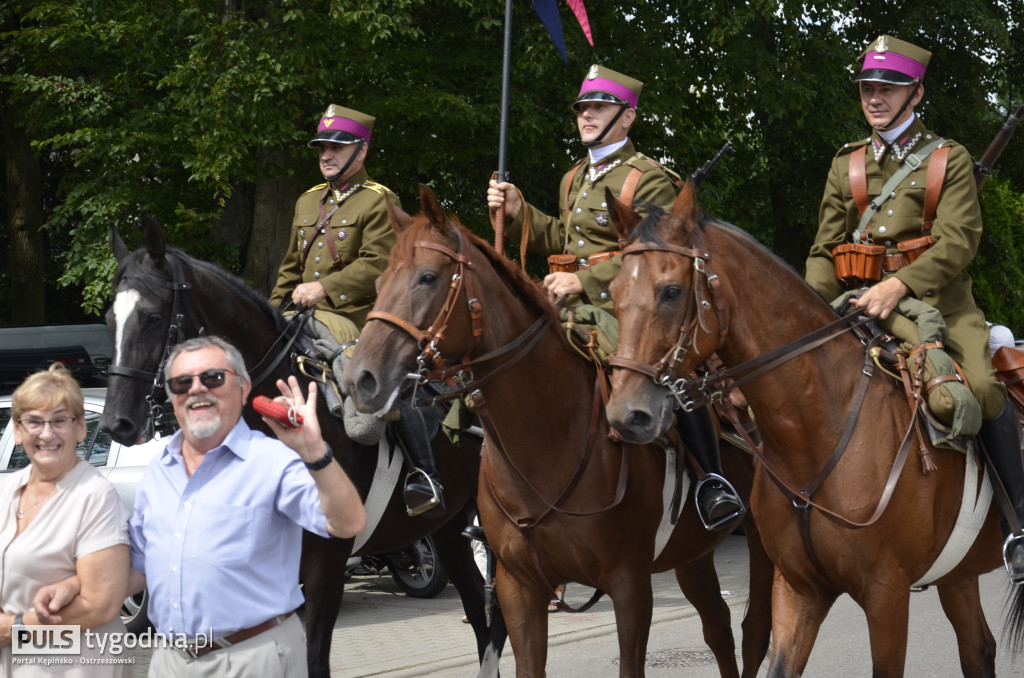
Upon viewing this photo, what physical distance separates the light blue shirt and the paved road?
189 inches

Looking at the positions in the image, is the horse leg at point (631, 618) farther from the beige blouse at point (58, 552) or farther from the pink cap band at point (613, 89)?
the pink cap band at point (613, 89)

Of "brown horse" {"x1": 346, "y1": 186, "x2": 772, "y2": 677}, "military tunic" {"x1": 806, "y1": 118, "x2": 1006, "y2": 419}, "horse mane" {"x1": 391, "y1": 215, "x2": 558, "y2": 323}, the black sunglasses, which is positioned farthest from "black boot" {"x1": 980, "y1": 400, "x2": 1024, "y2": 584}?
the black sunglasses

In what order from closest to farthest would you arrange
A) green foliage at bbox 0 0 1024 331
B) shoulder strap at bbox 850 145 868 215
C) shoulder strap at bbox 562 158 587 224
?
shoulder strap at bbox 850 145 868 215 < shoulder strap at bbox 562 158 587 224 < green foliage at bbox 0 0 1024 331

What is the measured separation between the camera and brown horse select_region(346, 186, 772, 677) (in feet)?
17.5

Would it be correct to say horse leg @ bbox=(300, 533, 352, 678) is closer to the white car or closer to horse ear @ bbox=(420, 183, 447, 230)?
horse ear @ bbox=(420, 183, 447, 230)

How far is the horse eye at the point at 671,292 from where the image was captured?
4.88 meters

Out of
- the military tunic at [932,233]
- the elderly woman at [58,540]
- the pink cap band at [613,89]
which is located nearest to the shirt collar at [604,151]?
the pink cap band at [613,89]

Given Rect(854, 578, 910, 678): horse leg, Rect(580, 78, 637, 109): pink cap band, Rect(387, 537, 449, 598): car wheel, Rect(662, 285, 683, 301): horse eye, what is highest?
Rect(580, 78, 637, 109): pink cap band

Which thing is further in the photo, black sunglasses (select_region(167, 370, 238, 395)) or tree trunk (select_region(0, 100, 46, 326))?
tree trunk (select_region(0, 100, 46, 326))

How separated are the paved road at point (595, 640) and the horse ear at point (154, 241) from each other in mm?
3387

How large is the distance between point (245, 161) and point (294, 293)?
7.98m

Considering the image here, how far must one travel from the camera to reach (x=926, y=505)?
5.23 meters

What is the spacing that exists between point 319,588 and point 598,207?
7.75 feet

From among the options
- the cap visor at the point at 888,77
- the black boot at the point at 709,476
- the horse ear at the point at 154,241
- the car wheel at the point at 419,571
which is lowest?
the car wheel at the point at 419,571
